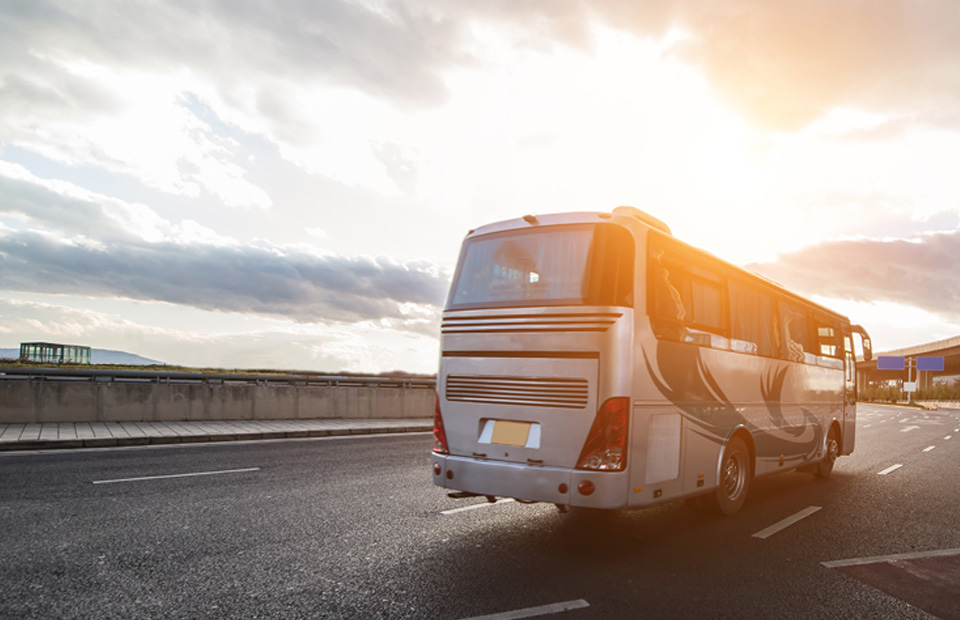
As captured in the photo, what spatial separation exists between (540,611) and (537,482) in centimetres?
152

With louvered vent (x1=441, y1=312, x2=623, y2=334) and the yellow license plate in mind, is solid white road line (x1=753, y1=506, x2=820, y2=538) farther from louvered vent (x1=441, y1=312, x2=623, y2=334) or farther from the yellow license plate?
louvered vent (x1=441, y1=312, x2=623, y2=334)

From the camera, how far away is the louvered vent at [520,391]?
5.89m

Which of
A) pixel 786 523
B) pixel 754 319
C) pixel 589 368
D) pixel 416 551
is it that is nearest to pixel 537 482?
pixel 589 368

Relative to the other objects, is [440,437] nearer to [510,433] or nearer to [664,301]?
[510,433]

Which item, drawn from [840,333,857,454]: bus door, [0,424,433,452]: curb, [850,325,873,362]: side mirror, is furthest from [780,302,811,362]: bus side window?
[0,424,433,452]: curb

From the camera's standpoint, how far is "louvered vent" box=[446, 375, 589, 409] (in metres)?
5.89

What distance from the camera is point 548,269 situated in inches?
250

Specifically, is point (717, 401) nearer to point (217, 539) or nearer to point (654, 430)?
point (654, 430)

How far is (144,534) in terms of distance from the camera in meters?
6.29

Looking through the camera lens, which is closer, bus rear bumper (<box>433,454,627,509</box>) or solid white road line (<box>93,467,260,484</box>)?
bus rear bumper (<box>433,454,627,509</box>)

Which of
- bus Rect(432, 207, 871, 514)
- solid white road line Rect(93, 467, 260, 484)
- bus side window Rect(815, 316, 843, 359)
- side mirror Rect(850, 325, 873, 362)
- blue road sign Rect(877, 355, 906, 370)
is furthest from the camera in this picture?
blue road sign Rect(877, 355, 906, 370)

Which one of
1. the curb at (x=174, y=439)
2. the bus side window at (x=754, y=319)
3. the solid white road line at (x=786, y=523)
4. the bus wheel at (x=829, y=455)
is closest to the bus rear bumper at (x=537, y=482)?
the solid white road line at (x=786, y=523)

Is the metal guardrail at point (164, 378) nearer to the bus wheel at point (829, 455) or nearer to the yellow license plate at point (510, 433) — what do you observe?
the yellow license plate at point (510, 433)

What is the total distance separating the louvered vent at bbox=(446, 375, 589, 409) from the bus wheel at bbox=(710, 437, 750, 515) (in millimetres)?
2658
